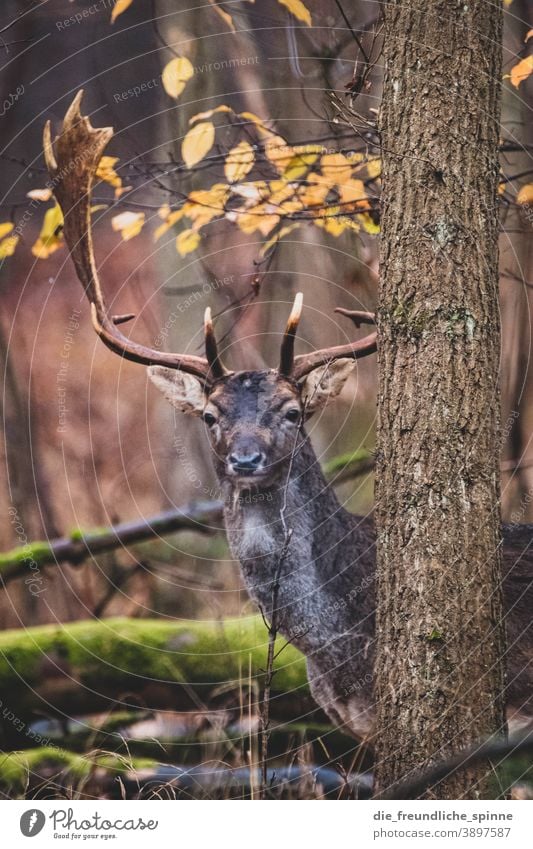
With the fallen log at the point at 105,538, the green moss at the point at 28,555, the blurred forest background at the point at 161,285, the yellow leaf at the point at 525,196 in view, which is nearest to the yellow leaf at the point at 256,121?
the blurred forest background at the point at 161,285

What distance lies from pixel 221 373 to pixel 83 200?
98 centimetres

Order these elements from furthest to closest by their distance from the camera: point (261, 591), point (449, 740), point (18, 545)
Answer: point (18, 545) < point (261, 591) < point (449, 740)

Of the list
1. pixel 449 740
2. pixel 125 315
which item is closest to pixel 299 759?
pixel 449 740

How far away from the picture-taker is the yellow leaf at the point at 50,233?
416 centimetres

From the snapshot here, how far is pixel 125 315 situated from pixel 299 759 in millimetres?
2067

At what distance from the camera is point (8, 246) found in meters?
4.22

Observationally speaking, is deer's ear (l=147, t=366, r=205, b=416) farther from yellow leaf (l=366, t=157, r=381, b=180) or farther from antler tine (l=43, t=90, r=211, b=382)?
yellow leaf (l=366, t=157, r=381, b=180)

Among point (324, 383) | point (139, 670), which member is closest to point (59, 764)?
point (139, 670)

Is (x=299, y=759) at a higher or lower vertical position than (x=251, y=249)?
lower

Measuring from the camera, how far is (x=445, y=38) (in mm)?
2994

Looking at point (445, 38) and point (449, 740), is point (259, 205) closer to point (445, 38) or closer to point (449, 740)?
point (445, 38)

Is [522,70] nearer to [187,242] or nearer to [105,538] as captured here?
[187,242]

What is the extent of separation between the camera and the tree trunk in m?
2.93
